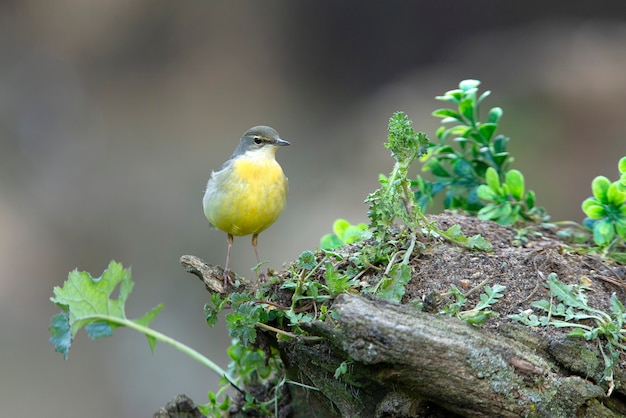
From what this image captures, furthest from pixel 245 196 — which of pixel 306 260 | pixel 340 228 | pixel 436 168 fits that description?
pixel 306 260

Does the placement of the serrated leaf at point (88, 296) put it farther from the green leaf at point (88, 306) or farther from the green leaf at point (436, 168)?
the green leaf at point (436, 168)

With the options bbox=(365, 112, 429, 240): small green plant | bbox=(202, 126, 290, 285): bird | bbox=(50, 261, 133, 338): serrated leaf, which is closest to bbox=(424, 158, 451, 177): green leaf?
bbox=(202, 126, 290, 285): bird

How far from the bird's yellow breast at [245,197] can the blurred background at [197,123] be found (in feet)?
14.5

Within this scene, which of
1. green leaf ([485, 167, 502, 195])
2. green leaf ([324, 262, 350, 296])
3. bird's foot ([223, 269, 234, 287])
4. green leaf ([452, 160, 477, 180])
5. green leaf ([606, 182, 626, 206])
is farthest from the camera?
green leaf ([452, 160, 477, 180])

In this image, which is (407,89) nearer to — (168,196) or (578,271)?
(168,196)

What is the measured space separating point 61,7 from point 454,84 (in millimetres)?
5887

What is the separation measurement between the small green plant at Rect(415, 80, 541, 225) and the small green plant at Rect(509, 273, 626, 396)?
92cm

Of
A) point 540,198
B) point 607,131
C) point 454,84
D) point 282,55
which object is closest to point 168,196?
point 282,55

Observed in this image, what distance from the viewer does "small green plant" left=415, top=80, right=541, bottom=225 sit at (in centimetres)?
322

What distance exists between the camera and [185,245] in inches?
356

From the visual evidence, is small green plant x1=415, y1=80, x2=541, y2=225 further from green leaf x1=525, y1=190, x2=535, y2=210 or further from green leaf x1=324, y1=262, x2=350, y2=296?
green leaf x1=324, y1=262, x2=350, y2=296

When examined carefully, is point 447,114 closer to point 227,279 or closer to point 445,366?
point 227,279

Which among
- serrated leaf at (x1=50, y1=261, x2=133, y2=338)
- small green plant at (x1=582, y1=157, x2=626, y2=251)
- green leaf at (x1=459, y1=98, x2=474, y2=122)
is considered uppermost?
green leaf at (x1=459, y1=98, x2=474, y2=122)

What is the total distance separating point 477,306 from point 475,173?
1.44 meters
